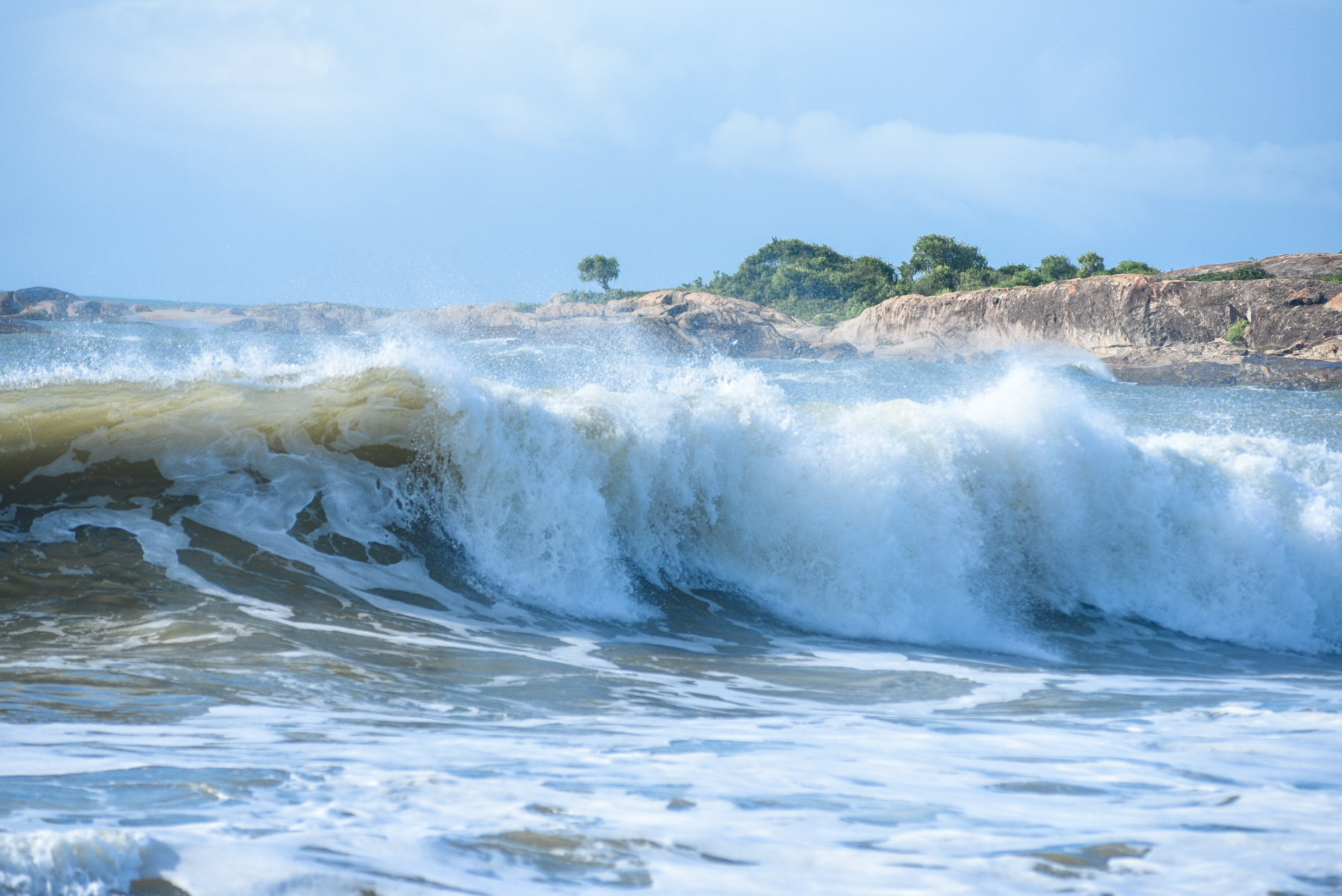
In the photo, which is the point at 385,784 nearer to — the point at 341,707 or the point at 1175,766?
the point at 341,707

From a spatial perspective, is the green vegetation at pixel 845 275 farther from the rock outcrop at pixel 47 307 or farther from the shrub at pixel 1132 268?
the rock outcrop at pixel 47 307

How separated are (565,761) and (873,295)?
66.0m

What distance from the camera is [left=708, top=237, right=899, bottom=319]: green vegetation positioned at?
226 feet

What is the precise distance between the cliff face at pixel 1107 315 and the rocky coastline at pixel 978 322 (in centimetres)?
6

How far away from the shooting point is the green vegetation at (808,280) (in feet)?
226

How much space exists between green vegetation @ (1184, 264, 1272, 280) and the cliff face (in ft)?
13.4

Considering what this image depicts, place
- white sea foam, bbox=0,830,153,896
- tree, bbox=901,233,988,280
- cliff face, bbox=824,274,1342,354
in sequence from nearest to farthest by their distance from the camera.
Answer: white sea foam, bbox=0,830,153,896 → cliff face, bbox=824,274,1342,354 → tree, bbox=901,233,988,280

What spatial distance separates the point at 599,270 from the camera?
88875mm

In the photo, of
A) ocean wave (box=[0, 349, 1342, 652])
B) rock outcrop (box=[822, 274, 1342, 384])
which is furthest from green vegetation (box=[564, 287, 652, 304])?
ocean wave (box=[0, 349, 1342, 652])

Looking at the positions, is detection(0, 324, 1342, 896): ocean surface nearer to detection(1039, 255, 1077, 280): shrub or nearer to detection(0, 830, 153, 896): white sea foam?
detection(0, 830, 153, 896): white sea foam

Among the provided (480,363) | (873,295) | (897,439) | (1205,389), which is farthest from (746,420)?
(873,295)

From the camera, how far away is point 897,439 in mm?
9719

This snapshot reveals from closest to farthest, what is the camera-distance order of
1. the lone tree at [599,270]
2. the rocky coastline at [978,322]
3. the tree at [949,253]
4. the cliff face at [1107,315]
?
the rocky coastline at [978,322] → the cliff face at [1107,315] → the tree at [949,253] → the lone tree at [599,270]

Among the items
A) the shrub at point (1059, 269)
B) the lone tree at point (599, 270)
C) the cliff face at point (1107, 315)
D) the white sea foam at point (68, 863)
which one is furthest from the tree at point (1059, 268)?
the white sea foam at point (68, 863)
